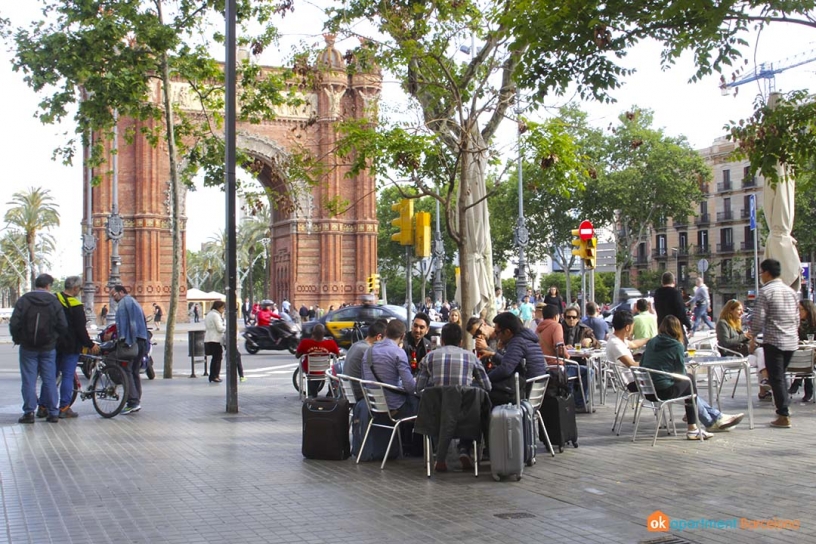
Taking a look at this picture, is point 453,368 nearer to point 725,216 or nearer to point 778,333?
point 778,333

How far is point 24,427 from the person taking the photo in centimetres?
1213

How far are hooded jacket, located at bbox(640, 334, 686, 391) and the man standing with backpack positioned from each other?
749cm

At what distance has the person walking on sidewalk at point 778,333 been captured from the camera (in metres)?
A: 11.2

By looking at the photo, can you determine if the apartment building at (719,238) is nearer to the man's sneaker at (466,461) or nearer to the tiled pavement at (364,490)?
the tiled pavement at (364,490)

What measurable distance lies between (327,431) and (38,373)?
198 inches

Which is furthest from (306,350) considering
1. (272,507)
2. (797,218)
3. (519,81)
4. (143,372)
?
(797,218)

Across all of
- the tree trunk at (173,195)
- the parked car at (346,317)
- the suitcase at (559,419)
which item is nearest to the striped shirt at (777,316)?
the suitcase at (559,419)

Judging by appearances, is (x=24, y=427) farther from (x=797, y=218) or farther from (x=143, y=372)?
(x=797, y=218)

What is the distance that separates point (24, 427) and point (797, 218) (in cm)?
6463

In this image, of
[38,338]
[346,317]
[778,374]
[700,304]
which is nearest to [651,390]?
[778,374]

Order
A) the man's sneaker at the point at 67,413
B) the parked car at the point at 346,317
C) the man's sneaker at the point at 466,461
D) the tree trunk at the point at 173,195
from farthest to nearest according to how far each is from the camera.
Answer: the parked car at the point at 346,317
the tree trunk at the point at 173,195
the man's sneaker at the point at 67,413
the man's sneaker at the point at 466,461

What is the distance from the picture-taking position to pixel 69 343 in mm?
12875

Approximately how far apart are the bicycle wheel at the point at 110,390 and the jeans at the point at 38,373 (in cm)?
78

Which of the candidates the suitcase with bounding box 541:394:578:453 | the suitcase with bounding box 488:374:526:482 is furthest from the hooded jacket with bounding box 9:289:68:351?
the suitcase with bounding box 488:374:526:482
